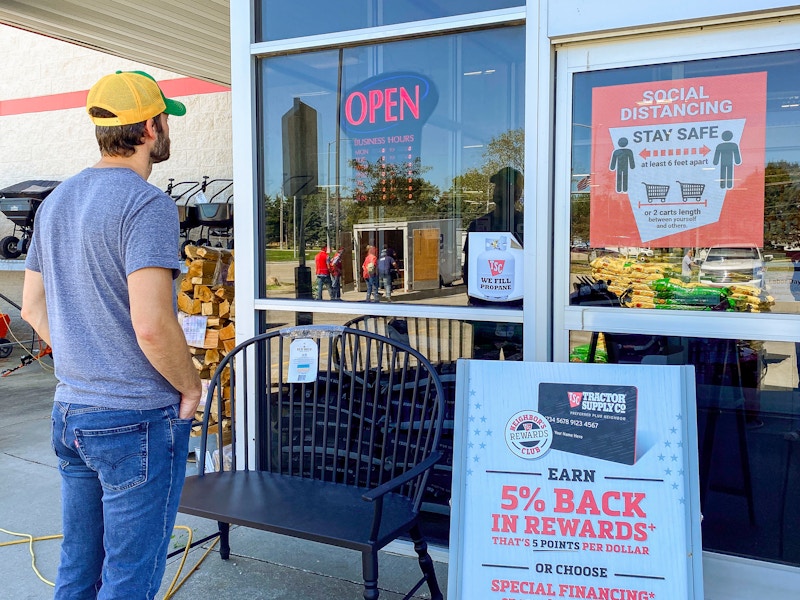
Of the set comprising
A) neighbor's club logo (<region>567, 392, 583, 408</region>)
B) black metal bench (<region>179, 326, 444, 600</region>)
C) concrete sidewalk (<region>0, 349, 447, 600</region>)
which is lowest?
concrete sidewalk (<region>0, 349, 447, 600</region>)

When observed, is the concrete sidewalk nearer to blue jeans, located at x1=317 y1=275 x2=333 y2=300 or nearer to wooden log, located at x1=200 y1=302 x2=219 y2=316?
blue jeans, located at x1=317 y1=275 x2=333 y2=300

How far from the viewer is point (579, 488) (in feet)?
6.87

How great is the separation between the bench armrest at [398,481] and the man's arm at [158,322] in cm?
66

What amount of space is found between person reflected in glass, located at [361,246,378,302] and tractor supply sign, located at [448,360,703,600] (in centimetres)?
105

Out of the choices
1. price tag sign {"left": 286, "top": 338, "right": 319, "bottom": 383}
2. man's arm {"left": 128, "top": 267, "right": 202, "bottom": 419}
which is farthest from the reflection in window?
man's arm {"left": 128, "top": 267, "right": 202, "bottom": 419}

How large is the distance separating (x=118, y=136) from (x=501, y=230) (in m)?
1.57

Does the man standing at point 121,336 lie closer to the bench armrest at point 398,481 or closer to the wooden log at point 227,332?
the bench armrest at point 398,481

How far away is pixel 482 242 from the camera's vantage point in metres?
2.92

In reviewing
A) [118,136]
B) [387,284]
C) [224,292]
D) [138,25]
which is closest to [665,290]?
[387,284]

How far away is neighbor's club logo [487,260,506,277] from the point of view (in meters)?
2.88

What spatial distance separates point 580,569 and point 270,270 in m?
2.01

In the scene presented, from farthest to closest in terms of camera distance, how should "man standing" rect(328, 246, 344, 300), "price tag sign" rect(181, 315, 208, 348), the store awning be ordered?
1. the store awning
2. "price tag sign" rect(181, 315, 208, 348)
3. "man standing" rect(328, 246, 344, 300)

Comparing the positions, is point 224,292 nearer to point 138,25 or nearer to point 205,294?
point 205,294

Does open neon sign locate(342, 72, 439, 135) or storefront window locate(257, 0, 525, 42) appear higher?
storefront window locate(257, 0, 525, 42)
